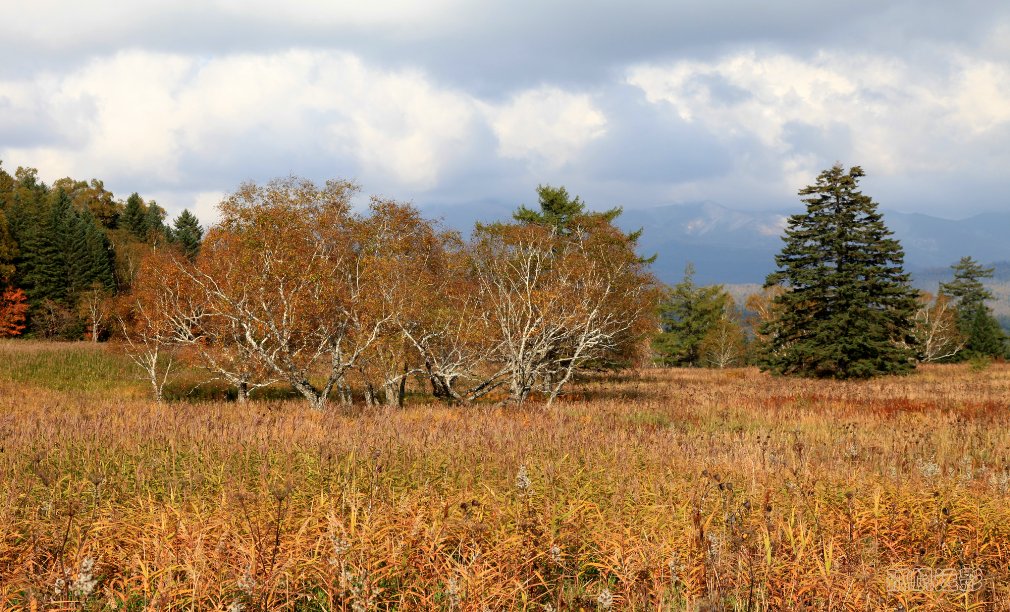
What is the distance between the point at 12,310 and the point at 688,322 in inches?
2209

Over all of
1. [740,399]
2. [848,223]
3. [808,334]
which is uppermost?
[848,223]

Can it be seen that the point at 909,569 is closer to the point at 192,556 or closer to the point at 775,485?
the point at 775,485

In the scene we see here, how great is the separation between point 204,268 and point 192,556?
1935 cm

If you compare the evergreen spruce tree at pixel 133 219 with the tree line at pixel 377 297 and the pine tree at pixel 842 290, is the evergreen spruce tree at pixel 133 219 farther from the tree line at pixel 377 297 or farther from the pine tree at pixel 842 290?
the pine tree at pixel 842 290

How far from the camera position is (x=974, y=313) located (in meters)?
62.7

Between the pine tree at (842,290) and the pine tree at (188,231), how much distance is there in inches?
2149

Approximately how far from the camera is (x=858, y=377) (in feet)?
99.3

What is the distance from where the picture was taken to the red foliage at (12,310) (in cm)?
4672

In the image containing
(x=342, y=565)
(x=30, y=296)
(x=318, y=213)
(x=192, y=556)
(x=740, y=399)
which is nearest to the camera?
(x=342, y=565)

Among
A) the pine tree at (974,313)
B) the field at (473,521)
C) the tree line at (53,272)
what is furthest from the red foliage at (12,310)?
the pine tree at (974,313)

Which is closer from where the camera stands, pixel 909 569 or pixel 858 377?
pixel 909 569

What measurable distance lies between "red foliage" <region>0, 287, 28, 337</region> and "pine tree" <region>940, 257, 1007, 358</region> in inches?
2840

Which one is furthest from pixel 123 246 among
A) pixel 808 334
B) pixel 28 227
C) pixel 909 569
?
pixel 909 569

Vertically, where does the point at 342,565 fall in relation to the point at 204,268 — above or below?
below
